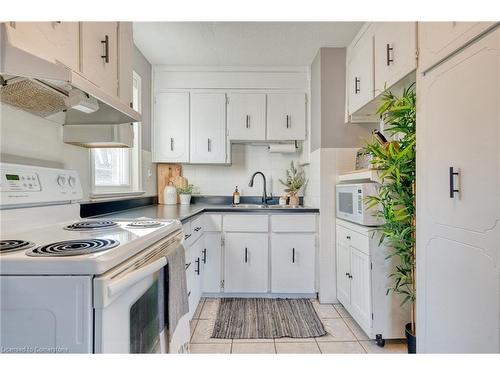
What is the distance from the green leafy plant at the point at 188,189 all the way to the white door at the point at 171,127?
0.34 m

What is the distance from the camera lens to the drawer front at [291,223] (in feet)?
8.49

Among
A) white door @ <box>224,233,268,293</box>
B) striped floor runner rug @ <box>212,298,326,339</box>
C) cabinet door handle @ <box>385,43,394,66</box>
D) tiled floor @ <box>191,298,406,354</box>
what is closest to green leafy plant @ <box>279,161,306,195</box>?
white door @ <box>224,233,268,293</box>

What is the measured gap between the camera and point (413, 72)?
1517mm

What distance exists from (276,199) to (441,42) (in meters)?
2.19

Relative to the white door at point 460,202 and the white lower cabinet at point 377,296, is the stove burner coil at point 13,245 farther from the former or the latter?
the white lower cabinet at point 377,296

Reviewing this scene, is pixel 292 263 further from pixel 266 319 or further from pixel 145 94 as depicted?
pixel 145 94

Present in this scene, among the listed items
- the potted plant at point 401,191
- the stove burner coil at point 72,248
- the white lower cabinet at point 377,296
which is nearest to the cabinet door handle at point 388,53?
the potted plant at point 401,191

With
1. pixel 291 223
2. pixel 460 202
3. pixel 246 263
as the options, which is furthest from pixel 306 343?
pixel 460 202

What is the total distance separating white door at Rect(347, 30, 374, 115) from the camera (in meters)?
2.06

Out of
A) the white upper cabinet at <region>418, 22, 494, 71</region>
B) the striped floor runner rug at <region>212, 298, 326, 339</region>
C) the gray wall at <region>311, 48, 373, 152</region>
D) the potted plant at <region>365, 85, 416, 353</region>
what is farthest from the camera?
the gray wall at <region>311, 48, 373, 152</region>

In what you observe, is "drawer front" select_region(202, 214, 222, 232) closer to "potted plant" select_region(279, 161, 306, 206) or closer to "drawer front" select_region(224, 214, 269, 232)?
"drawer front" select_region(224, 214, 269, 232)

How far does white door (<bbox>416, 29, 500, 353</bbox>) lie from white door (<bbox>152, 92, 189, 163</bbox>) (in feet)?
7.24

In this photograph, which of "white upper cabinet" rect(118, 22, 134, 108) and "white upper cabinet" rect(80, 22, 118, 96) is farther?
"white upper cabinet" rect(118, 22, 134, 108)

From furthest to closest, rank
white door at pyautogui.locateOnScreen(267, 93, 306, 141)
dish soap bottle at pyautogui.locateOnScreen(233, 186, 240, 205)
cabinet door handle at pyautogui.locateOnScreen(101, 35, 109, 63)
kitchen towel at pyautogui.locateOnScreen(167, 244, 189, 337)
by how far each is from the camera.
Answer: dish soap bottle at pyautogui.locateOnScreen(233, 186, 240, 205) < white door at pyautogui.locateOnScreen(267, 93, 306, 141) < cabinet door handle at pyautogui.locateOnScreen(101, 35, 109, 63) < kitchen towel at pyautogui.locateOnScreen(167, 244, 189, 337)
